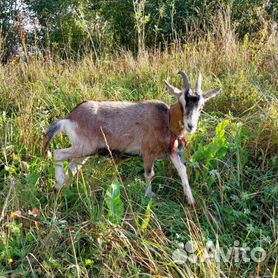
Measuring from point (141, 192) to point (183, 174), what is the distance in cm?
39

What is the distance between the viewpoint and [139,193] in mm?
4086

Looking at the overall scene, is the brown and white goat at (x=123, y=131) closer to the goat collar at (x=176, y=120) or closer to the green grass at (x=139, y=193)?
the goat collar at (x=176, y=120)

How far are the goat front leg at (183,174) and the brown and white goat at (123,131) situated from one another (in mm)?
14

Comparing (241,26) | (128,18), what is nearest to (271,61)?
(241,26)

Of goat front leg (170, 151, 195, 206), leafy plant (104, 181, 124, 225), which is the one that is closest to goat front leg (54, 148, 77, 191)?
leafy plant (104, 181, 124, 225)

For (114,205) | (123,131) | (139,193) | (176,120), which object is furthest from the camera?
(123,131)

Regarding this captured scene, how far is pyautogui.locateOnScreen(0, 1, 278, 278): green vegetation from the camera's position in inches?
130

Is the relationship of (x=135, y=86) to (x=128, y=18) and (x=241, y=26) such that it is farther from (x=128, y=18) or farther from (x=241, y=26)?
(x=128, y=18)

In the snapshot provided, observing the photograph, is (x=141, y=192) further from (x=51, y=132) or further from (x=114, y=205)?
(x=51, y=132)

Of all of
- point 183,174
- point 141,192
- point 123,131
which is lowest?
point 141,192

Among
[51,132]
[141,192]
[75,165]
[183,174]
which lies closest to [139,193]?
[141,192]

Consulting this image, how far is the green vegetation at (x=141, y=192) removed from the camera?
3312 mm

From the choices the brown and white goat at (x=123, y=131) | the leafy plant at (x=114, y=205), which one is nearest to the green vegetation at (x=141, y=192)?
the leafy plant at (x=114, y=205)

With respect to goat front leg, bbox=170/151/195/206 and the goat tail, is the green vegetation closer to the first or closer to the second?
goat front leg, bbox=170/151/195/206
